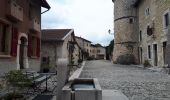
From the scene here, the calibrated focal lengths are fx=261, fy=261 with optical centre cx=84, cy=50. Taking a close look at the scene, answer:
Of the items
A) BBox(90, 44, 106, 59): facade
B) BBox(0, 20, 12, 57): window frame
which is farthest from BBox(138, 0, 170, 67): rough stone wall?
BBox(90, 44, 106, 59): facade

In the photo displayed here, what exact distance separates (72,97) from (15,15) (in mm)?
7521

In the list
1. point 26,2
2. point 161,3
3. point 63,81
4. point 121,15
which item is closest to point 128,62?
point 121,15

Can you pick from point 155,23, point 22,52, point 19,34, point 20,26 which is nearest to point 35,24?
point 22,52

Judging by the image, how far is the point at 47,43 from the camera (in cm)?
2711

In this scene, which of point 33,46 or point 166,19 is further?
point 166,19

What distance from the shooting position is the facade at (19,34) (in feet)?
38.3

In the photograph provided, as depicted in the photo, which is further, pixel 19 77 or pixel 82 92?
pixel 19 77

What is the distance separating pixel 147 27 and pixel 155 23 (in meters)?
2.88

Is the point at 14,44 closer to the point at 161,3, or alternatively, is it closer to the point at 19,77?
the point at 19,77

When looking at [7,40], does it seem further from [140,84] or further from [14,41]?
[140,84]

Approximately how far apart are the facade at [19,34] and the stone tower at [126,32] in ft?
55.3

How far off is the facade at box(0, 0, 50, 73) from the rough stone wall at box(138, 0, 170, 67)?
9.12 m

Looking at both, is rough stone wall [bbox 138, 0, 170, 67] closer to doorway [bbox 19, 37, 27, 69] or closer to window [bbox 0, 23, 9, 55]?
doorway [bbox 19, 37, 27, 69]

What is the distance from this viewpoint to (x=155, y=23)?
2319cm
